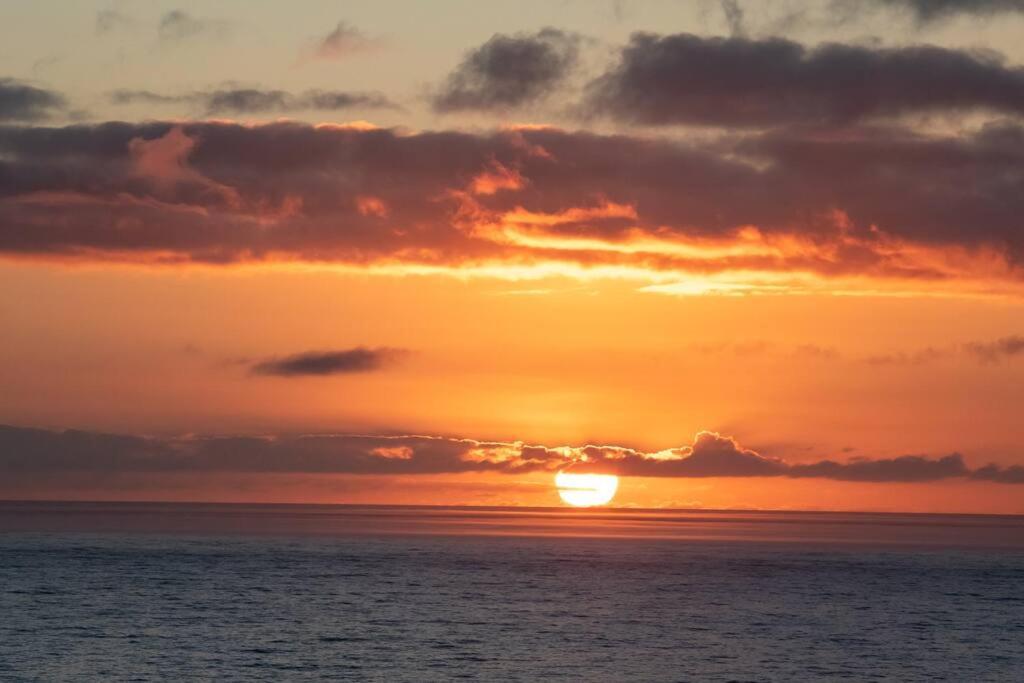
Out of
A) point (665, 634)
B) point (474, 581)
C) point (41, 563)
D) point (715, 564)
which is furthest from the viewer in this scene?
point (715, 564)

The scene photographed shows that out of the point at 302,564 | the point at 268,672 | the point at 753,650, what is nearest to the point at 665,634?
the point at 753,650

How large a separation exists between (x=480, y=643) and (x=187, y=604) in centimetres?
3524

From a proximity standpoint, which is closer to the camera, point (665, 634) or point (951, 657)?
point (951, 657)

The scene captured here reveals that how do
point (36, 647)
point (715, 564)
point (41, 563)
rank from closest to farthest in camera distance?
point (36, 647), point (41, 563), point (715, 564)

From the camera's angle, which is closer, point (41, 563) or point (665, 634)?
point (665, 634)

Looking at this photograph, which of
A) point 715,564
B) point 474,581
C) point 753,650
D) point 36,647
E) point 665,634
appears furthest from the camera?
point 715,564

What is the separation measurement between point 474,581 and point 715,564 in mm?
56697

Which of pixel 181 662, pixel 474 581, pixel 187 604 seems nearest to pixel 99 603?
pixel 187 604

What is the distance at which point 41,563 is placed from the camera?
17188 cm

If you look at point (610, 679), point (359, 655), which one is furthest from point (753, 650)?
point (359, 655)

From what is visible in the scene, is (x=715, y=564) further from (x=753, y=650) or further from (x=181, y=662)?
(x=181, y=662)

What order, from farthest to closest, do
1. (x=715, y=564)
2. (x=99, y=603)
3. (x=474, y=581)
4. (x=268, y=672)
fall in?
(x=715, y=564) < (x=474, y=581) < (x=99, y=603) < (x=268, y=672)

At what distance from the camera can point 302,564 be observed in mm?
181250

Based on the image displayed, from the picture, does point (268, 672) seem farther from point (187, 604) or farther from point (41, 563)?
point (41, 563)
